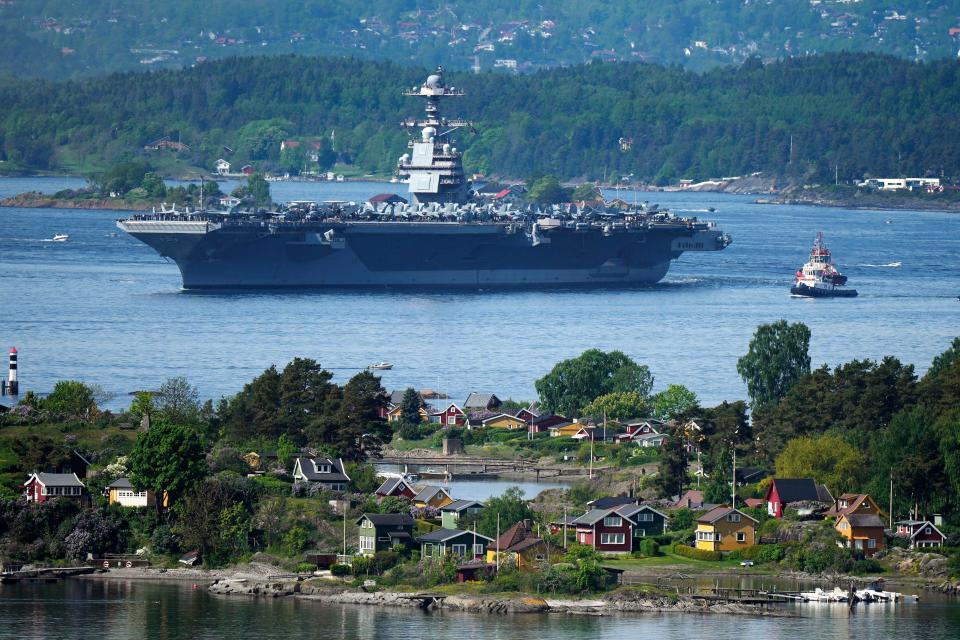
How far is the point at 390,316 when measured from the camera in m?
79.8

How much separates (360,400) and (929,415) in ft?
39.6

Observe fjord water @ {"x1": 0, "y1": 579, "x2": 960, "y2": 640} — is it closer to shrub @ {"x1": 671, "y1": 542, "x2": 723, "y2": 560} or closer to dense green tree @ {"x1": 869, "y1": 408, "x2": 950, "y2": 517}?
shrub @ {"x1": 671, "y1": 542, "x2": 723, "y2": 560}

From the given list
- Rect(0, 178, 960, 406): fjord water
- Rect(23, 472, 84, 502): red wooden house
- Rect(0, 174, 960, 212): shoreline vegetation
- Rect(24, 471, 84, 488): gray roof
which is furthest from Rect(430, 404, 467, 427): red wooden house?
Rect(0, 174, 960, 212): shoreline vegetation

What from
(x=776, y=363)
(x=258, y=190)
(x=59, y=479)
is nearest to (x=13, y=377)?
(x=59, y=479)

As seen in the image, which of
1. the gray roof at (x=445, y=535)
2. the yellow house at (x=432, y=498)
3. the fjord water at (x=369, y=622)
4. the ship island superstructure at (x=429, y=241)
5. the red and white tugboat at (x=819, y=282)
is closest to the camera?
the fjord water at (x=369, y=622)

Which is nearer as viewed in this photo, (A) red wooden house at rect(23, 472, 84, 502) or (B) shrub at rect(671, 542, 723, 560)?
(B) shrub at rect(671, 542, 723, 560)

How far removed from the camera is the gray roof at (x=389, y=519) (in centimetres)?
3912

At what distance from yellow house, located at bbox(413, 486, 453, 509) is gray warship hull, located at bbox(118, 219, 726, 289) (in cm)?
4198

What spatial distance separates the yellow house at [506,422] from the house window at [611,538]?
50.8ft

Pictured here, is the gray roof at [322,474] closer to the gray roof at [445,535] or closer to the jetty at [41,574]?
the gray roof at [445,535]

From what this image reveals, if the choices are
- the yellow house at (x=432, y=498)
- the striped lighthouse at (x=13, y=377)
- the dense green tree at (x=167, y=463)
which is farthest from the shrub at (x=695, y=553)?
the striped lighthouse at (x=13, y=377)

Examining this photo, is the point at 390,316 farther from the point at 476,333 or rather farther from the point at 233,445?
the point at 233,445

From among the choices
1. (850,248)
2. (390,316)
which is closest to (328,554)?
(390,316)

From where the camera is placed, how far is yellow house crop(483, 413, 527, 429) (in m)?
55.9
